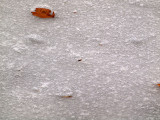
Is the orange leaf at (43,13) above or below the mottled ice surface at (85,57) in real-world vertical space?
above

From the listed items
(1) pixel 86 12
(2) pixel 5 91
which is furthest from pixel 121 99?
(2) pixel 5 91

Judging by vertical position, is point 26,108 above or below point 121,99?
below

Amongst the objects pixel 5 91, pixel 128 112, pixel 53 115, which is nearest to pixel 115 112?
pixel 128 112

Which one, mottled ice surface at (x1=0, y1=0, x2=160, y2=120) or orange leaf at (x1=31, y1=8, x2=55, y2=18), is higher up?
orange leaf at (x1=31, y1=8, x2=55, y2=18)

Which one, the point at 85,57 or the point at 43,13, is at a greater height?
the point at 43,13

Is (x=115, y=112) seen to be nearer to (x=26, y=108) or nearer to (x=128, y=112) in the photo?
(x=128, y=112)

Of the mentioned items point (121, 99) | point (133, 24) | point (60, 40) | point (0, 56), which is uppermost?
point (133, 24)
